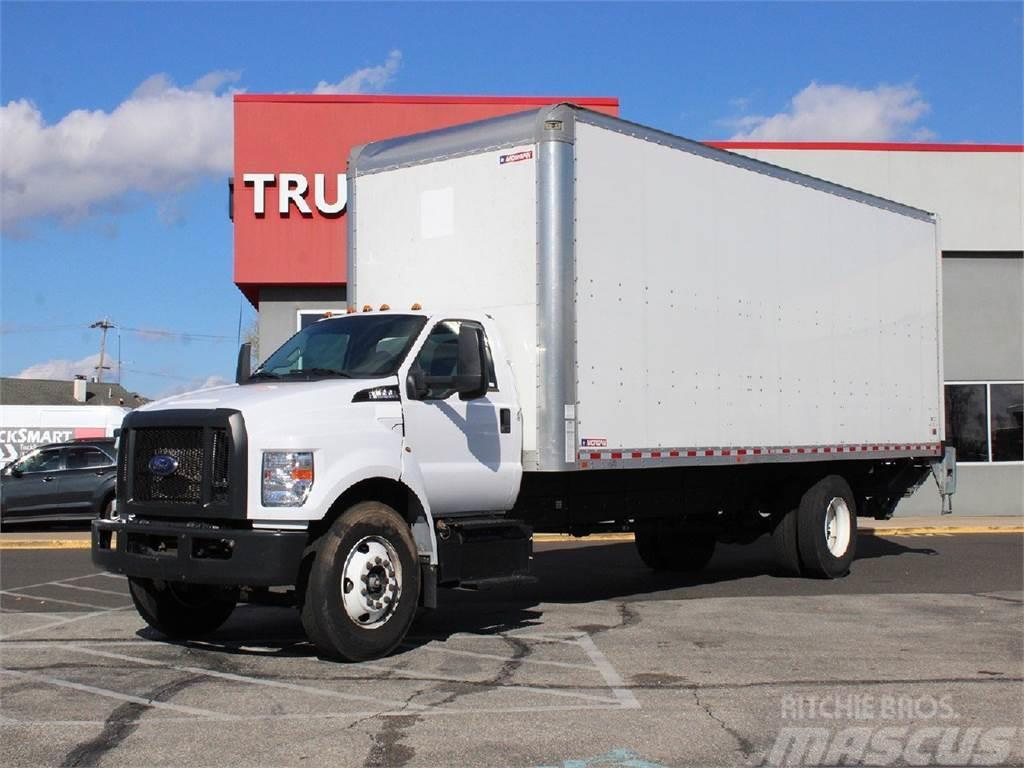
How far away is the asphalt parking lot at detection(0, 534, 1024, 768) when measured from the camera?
20.1 feet

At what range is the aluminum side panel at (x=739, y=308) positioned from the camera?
404 inches

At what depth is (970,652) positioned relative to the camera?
8.80 meters

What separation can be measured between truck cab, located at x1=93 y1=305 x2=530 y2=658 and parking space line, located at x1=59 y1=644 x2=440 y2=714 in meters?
0.50

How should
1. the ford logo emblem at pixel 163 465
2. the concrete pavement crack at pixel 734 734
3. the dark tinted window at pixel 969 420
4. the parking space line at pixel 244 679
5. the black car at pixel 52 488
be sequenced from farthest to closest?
the dark tinted window at pixel 969 420 → the black car at pixel 52 488 → the ford logo emblem at pixel 163 465 → the parking space line at pixel 244 679 → the concrete pavement crack at pixel 734 734

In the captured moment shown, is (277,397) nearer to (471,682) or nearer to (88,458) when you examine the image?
(471,682)

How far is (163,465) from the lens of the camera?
27.6ft

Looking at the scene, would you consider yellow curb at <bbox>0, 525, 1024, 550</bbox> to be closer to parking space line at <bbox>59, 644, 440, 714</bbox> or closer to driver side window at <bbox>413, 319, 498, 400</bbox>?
driver side window at <bbox>413, 319, 498, 400</bbox>

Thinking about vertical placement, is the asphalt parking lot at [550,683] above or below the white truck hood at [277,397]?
below

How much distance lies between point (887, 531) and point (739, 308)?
991 centimetres

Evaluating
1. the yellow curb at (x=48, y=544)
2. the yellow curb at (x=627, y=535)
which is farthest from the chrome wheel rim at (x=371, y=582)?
the yellow curb at (x=48, y=544)

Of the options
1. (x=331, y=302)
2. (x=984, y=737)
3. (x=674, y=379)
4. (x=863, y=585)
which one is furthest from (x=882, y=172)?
(x=984, y=737)

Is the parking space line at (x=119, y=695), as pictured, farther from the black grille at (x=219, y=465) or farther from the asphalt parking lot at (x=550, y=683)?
the black grille at (x=219, y=465)

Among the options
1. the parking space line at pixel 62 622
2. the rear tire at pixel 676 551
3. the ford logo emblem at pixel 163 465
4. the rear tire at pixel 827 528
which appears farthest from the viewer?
the rear tire at pixel 676 551

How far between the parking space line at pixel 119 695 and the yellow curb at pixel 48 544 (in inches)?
447
